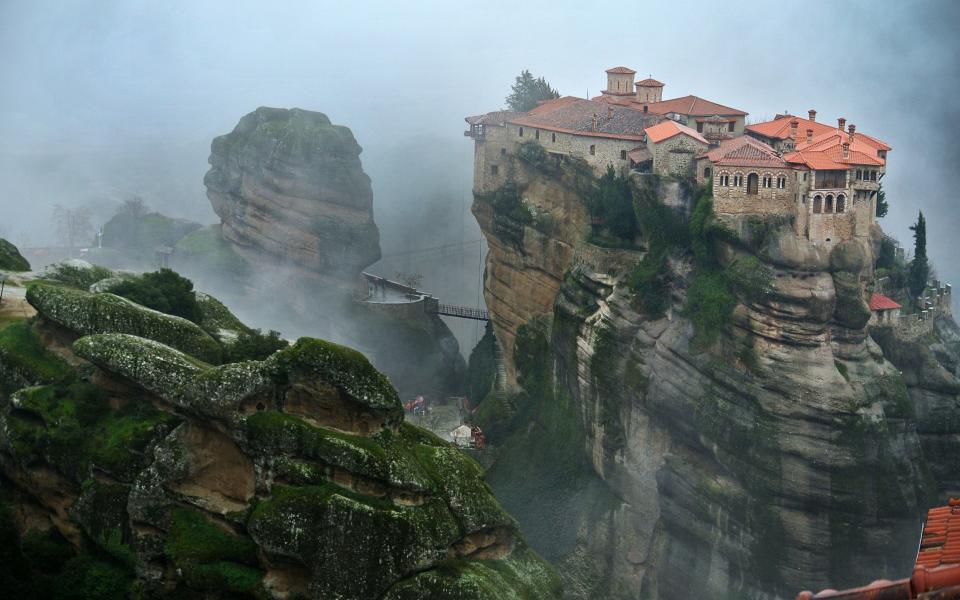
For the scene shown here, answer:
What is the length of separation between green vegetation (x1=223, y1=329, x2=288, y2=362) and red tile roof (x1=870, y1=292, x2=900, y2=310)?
62.1ft

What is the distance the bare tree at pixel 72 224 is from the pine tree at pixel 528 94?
1260 inches

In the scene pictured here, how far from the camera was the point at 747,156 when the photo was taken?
130ft

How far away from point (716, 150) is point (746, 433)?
8.69 meters

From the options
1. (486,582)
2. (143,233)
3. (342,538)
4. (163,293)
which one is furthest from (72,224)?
(486,582)

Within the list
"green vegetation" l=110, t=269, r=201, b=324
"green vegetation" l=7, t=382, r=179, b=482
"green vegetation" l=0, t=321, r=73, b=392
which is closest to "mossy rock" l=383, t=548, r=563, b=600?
"green vegetation" l=7, t=382, r=179, b=482

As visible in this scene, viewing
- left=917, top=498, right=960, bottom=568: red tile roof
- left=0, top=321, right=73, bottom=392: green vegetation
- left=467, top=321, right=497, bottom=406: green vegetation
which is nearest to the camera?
left=917, top=498, right=960, bottom=568: red tile roof

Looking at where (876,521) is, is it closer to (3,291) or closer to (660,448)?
(660,448)

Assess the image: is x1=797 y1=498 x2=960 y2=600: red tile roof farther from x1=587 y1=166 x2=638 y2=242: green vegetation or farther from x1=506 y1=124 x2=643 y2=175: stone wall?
x1=506 y1=124 x2=643 y2=175: stone wall

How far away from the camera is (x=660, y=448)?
4197cm

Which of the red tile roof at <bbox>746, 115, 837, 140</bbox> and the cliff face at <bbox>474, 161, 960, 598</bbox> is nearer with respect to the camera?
the cliff face at <bbox>474, 161, 960, 598</bbox>

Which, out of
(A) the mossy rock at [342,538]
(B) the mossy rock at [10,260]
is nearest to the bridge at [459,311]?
(B) the mossy rock at [10,260]

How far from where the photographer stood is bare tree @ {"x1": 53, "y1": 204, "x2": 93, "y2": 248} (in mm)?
80188

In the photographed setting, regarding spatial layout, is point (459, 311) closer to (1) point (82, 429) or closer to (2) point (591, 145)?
(2) point (591, 145)

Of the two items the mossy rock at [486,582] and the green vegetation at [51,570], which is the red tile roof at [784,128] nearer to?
the mossy rock at [486,582]
